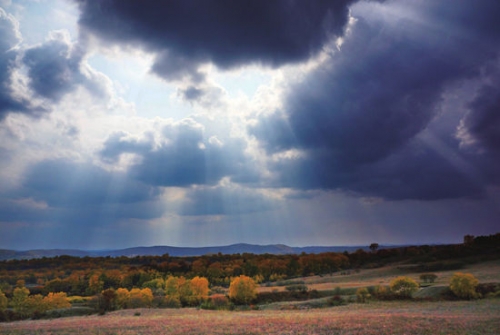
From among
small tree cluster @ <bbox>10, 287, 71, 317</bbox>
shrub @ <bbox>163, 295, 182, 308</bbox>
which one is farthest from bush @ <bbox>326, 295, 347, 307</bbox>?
small tree cluster @ <bbox>10, 287, 71, 317</bbox>

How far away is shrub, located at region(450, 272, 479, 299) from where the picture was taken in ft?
181

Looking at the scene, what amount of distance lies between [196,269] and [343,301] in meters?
118

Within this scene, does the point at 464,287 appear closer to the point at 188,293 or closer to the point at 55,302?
the point at 188,293

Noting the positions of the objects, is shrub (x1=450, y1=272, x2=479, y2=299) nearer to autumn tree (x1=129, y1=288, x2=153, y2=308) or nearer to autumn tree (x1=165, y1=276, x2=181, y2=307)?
autumn tree (x1=165, y1=276, x2=181, y2=307)

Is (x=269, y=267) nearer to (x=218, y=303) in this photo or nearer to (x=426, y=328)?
(x=218, y=303)

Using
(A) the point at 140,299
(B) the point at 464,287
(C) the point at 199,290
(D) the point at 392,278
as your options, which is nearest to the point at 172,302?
(A) the point at 140,299

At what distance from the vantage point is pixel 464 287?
56.2 metres

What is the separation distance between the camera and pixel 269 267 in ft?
537

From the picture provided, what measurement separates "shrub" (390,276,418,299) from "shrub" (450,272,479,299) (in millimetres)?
6059

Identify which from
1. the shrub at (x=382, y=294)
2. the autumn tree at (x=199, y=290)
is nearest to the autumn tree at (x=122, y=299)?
the autumn tree at (x=199, y=290)

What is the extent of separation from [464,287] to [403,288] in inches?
361

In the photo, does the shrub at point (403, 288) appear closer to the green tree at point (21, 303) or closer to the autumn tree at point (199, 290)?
the autumn tree at point (199, 290)

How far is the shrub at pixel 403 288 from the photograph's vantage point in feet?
197

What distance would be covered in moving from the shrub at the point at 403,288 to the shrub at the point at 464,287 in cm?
606
